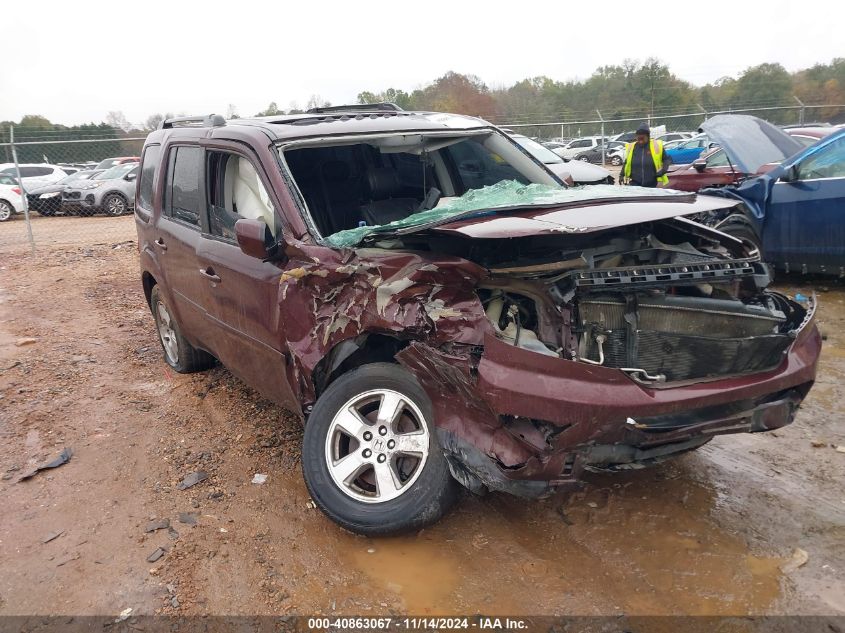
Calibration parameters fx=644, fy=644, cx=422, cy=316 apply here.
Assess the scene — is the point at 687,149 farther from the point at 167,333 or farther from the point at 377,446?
the point at 377,446

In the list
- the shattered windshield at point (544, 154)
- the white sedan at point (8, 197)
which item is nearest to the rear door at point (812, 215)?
the shattered windshield at point (544, 154)

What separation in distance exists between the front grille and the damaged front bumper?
0.30 ft

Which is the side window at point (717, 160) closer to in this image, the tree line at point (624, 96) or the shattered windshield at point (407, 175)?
the shattered windshield at point (407, 175)

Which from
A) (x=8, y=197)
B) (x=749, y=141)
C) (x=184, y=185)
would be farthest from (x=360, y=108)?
(x=8, y=197)

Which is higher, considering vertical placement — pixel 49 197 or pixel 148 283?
pixel 49 197

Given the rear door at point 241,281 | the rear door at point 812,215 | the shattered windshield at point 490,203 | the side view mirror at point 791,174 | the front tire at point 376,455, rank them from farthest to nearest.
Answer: the side view mirror at point 791,174 → the rear door at point 812,215 → the rear door at point 241,281 → the shattered windshield at point 490,203 → the front tire at point 376,455

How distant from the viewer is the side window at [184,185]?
422 cm

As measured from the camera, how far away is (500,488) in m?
2.63

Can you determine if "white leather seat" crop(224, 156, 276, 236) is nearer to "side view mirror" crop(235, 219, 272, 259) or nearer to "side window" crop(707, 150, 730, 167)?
"side view mirror" crop(235, 219, 272, 259)

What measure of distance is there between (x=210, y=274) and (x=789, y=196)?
232 inches

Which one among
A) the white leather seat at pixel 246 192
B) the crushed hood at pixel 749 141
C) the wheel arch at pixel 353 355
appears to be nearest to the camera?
the wheel arch at pixel 353 355

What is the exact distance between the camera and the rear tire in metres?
5.21

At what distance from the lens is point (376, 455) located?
3012 millimetres

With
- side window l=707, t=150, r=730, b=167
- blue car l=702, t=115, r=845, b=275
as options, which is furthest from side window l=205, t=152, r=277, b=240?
side window l=707, t=150, r=730, b=167
